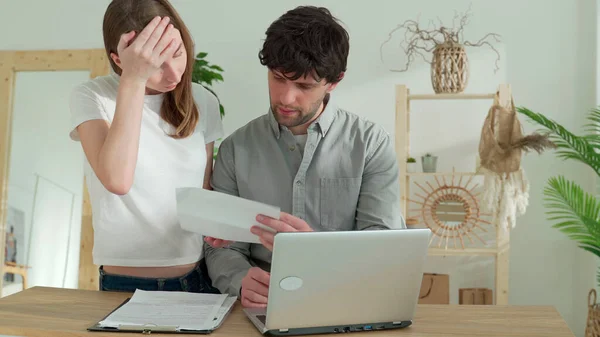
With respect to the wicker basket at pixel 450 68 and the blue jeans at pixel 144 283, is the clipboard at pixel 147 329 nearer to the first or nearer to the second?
the blue jeans at pixel 144 283

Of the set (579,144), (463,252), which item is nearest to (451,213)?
(463,252)

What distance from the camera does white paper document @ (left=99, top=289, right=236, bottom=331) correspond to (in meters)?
1.25

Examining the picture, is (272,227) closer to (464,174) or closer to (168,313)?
(168,313)

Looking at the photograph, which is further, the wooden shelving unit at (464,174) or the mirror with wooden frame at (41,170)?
the mirror with wooden frame at (41,170)

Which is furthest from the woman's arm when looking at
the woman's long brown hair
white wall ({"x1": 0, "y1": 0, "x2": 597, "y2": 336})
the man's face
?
white wall ({"x1": 0, "y1": 0, "x2": 597, "y2": 336})

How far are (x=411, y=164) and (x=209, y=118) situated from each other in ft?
8.07

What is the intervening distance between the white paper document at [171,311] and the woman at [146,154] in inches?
5.5

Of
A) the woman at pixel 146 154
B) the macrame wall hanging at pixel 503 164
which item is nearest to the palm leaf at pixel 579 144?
the macrame wall hanging at pixel 503 164

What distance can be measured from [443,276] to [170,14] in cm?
291

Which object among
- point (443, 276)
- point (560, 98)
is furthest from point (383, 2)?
point (443, 276)

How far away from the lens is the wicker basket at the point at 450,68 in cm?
386

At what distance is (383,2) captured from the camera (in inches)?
175

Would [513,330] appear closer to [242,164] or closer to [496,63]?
[242,164]

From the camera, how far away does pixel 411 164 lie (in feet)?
13.3
